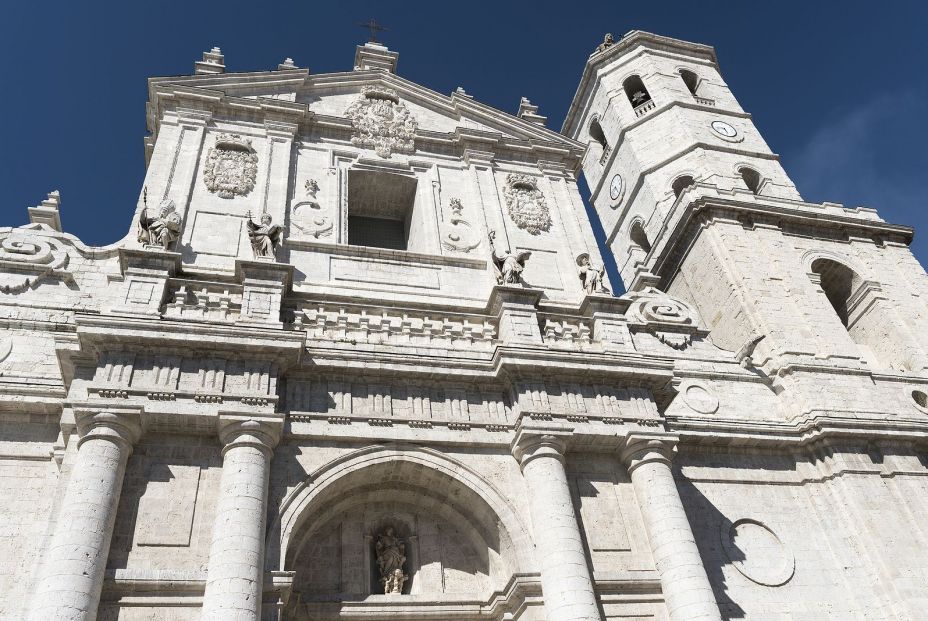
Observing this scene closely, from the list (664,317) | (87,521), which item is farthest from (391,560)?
(664,317)

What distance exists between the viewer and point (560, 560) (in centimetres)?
1057

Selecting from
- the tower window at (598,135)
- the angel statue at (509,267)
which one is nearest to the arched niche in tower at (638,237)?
the tower window at (598,135)

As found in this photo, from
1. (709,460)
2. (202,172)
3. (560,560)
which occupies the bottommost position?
(560,560)

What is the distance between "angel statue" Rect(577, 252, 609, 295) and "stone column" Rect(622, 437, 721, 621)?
358 centimetres

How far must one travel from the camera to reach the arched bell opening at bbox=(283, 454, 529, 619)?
1100cm

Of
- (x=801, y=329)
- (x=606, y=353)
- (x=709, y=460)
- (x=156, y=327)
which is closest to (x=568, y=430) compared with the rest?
(x=606, y=353)

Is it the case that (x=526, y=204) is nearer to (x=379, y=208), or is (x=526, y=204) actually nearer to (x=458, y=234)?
(x=458, y=234)

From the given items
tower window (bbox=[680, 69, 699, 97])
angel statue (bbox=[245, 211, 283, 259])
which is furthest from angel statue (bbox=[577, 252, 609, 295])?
tower window (bbox=[680, 69, 699, 97])

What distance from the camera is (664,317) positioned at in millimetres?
16812

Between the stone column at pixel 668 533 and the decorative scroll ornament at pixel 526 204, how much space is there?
6.08 meters

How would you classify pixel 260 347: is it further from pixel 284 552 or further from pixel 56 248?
pixel 56 248

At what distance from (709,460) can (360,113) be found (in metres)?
11.1

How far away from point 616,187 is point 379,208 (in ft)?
45.4

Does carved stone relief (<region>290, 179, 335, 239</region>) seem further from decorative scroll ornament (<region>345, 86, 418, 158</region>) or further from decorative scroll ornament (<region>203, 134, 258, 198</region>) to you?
decorative scroll ornament (<region>345, 86, 418, 158</region>)
